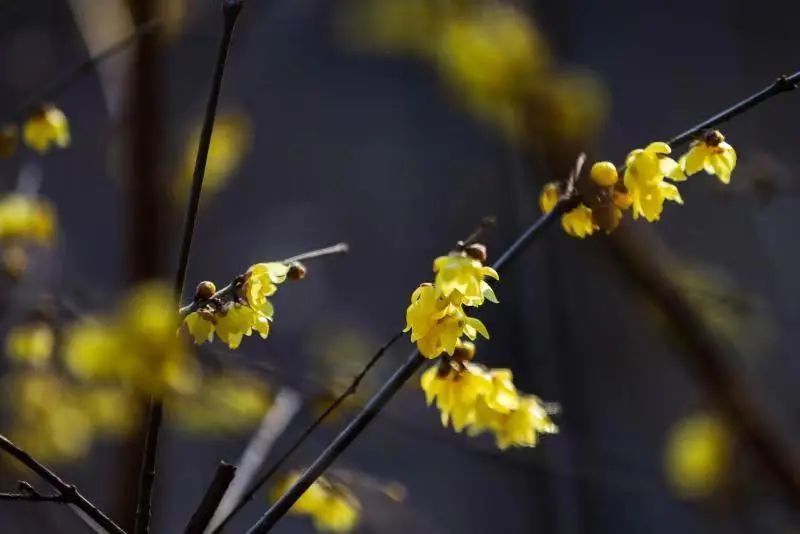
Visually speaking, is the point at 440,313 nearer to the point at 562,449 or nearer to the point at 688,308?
the point at 688,308

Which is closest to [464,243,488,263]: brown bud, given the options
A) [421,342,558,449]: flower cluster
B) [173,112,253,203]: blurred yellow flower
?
[421,342,558,449]: flower cluster

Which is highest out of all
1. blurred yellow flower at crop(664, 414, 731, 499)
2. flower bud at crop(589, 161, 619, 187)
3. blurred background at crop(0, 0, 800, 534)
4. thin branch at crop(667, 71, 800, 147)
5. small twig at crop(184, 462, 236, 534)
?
blurred background at crop(0, 0, 800, 534)

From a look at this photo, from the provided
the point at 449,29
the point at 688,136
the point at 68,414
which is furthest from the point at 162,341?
the point at 449,29

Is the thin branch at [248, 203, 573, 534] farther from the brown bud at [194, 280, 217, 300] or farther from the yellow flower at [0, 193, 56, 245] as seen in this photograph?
the yellow flower at [0, 193, 56, 245]

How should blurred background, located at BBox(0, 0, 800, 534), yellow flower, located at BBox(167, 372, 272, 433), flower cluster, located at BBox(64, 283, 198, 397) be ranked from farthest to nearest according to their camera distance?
blurred background, located at BBox(0, 0, 800, 534) → yellow flower, located at BBox(167, 372, 272, 433) → flower cluster, located at BBox(64, 283, 198, 397)

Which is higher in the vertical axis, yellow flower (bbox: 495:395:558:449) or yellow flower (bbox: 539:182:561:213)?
yellow flower (bbox: 539:182:561:213)

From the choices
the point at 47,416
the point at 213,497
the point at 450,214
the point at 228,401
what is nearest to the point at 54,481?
the point at 213,497

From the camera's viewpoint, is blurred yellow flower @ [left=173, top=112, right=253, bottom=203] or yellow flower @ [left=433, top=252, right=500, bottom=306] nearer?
yellow flower @ [left=433, top=252, right=500, bottom=306]

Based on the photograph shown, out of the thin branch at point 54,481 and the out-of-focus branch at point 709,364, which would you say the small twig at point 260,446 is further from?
the out-of-focus branch at point 709,364
